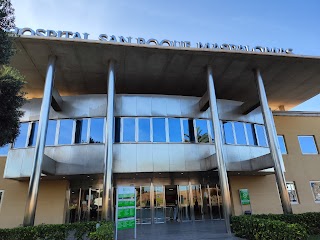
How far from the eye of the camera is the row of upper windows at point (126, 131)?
1513 centimetres

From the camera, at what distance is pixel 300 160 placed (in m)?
20.3

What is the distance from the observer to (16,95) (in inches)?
364

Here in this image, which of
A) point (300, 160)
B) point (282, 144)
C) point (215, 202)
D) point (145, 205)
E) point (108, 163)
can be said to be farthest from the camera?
point (282, 144)

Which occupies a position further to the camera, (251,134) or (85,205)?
(251,134)

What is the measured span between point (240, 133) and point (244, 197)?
186 inches

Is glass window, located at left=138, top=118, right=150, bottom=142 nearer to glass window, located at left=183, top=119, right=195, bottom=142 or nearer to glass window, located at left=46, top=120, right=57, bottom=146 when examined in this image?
glass window, located at left=183, top=119, right=195, bottom=142

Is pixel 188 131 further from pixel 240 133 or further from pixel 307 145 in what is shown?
pixel 307 145

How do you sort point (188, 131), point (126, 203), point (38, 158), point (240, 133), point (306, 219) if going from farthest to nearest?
point (240, 133) < point (188, 131) < point (38, 158) < point (306, 219) < point (126, 203)

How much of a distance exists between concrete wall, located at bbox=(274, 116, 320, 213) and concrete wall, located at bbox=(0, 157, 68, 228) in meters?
17.5

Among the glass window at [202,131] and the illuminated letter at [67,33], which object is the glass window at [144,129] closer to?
the glass window at [202,131]

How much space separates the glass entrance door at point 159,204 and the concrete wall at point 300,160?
10.5 meters

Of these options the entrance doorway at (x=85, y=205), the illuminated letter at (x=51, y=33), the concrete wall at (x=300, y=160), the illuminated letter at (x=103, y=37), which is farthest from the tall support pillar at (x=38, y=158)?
the concrete wall at (x=300, y=160)

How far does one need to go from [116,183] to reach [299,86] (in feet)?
53.0

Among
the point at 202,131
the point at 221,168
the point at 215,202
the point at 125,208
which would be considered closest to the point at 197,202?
the point at 215,202
